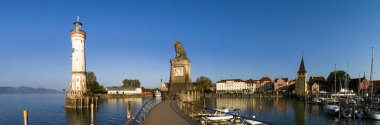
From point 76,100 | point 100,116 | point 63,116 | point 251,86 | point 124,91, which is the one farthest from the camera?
point 251,86

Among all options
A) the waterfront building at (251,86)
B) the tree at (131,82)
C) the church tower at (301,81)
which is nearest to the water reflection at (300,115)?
the church tower at (301,81)

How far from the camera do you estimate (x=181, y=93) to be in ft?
145

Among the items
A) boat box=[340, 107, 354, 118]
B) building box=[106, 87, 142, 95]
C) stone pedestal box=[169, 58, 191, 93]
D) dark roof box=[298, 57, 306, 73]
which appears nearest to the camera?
stone pedestal box=[169, 58, 191, 93]

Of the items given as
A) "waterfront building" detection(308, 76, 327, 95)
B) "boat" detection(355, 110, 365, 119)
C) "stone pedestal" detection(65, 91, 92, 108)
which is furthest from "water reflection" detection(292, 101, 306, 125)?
"waterfront building" detection(308, 76, 327, 95)

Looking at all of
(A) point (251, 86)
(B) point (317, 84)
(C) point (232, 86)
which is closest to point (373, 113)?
(B) point (317, 84)

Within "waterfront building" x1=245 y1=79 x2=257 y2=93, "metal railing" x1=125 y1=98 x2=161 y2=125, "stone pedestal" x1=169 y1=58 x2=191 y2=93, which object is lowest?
"waterfront building" x1=245 y1=79 x2=257 y2=93

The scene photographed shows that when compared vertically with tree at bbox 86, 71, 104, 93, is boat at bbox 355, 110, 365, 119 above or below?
below

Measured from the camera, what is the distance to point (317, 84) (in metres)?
135

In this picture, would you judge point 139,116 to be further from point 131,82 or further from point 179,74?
point 131,82

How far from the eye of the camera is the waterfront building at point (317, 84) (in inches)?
5266

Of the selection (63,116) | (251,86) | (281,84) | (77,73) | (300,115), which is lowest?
(251,86)

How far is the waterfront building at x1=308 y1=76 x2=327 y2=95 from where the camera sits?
133750 mm

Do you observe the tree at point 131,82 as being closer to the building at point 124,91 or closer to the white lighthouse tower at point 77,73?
the building at point 124,91

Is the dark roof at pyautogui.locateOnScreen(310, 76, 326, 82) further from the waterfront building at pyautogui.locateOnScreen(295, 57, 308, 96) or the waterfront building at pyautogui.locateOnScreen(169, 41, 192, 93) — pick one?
the waterfront building at pyautogui.locateOnScreen(169, 41, 192, 93)
